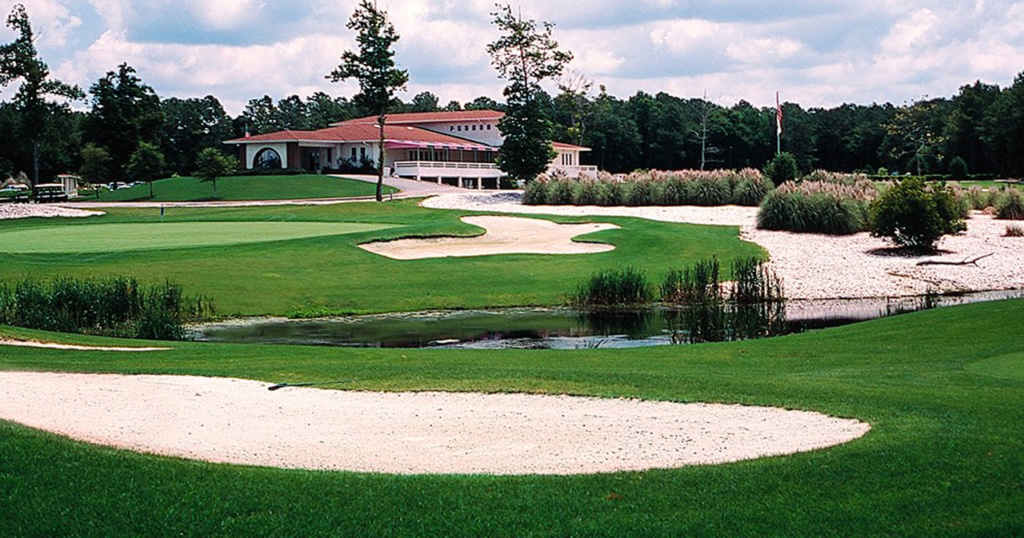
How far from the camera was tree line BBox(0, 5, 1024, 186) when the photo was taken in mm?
70750

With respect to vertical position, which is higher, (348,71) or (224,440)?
(348,71)

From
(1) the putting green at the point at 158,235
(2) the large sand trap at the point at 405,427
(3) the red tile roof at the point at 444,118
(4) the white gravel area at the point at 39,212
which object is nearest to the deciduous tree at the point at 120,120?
(3) the red tile roof at the point at 444,118

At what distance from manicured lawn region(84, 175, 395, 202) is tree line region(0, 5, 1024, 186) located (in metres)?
1.88

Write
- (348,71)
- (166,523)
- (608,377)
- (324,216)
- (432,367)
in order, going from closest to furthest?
1. (166,523)
2. (608,377)
3. (432,367)
4. (324,216)
5. (348,71)

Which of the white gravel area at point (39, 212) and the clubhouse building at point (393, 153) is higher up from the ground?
the clubhouse building at point (393, 153)

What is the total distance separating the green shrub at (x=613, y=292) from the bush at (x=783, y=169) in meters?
24.3

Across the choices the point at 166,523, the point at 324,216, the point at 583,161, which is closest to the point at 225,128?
the point at 583,161

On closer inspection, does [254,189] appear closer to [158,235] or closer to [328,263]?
[158,235]

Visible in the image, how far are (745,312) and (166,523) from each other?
20063 mm

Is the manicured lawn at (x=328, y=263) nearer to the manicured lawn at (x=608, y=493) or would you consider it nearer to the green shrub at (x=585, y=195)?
the green shrub at (x=585, y=195)

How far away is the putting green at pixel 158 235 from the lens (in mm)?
31516

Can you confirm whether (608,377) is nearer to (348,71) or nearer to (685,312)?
(685,312)

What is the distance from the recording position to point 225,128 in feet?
365

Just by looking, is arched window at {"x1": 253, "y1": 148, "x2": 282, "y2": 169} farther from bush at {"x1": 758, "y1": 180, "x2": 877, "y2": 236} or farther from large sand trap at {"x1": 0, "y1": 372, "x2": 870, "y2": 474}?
large sand trap at {"x1": 0, "y1": 372, "x2": 870, "y2": 474}
